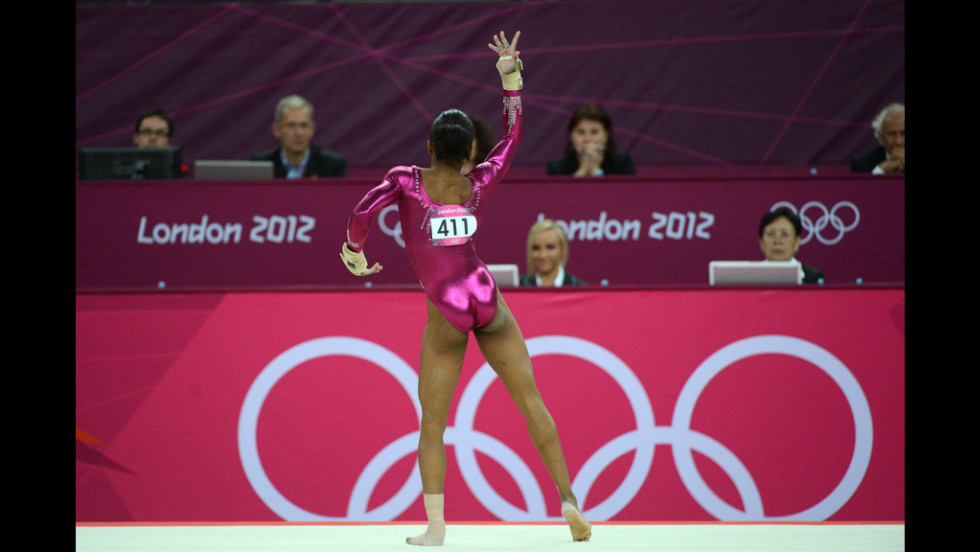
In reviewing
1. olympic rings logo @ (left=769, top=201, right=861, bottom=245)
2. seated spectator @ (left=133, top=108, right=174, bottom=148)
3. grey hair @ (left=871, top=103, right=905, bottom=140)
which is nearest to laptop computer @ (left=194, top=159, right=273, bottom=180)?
seated spectator @ (left=133, top=108, right=174, bottom=148)

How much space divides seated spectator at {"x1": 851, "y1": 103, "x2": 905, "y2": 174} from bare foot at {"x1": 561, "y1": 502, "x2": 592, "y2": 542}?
379cm

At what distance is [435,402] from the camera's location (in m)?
3.90

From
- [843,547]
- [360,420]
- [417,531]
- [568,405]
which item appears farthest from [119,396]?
[843,547]

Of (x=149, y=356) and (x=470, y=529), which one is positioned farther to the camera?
(x=149, y=356)

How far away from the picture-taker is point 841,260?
634cm

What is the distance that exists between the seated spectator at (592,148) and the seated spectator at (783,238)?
1061mm

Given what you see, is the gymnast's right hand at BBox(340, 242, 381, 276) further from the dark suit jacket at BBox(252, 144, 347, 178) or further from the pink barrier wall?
the dark suit jacket at BBox(252, 144, 347, 178)

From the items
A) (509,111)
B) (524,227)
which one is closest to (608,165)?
(524,227)

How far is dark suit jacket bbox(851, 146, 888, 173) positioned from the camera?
22.6ft

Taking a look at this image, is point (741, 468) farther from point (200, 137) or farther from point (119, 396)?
point (200, 137)

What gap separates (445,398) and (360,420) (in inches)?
57.5

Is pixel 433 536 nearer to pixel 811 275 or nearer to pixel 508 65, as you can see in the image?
pixel 508 65

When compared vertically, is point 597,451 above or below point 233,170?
below

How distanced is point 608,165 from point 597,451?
7.25 feet
